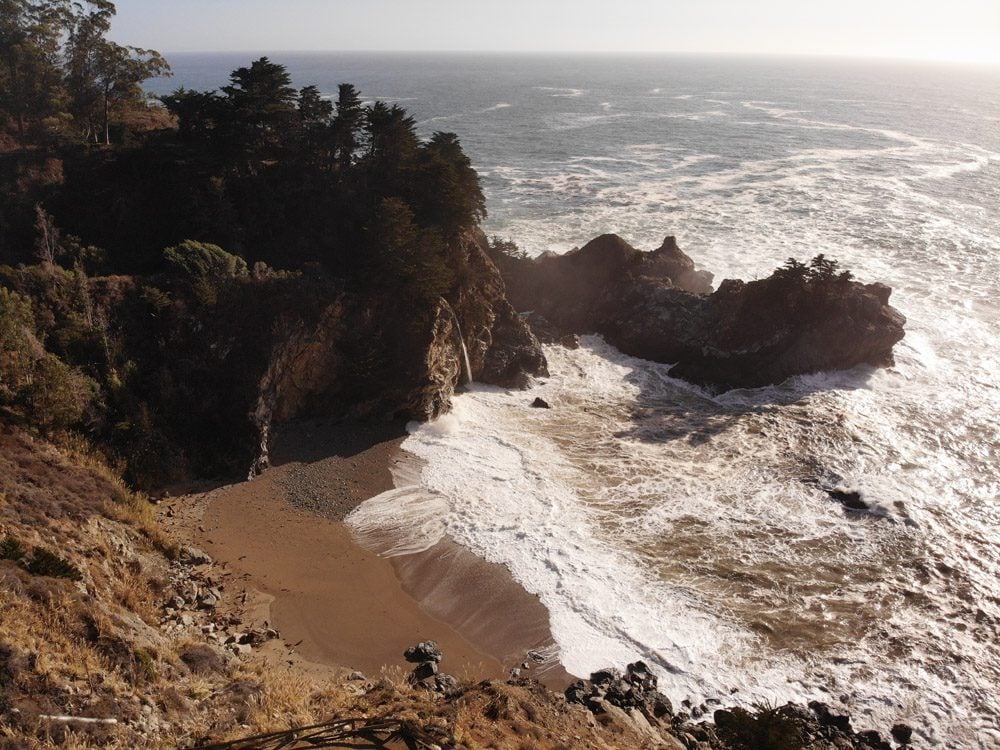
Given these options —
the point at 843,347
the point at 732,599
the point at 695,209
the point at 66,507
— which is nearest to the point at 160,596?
the point at 66,507

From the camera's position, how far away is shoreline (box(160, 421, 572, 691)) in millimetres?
17672

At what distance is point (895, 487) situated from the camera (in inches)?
1025

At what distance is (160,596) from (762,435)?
1012 inches

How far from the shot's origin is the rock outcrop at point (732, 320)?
35.2 meters

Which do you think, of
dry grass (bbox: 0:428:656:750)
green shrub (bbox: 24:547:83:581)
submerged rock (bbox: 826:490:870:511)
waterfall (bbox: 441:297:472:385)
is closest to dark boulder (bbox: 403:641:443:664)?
dry grass (bbox: 0:428:656:750)

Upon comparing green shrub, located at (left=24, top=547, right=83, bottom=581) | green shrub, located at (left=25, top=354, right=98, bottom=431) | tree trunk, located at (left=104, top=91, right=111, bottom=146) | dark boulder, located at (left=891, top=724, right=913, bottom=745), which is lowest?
dark boulder, located at (left=891, top=724, right=913, bottom=745)

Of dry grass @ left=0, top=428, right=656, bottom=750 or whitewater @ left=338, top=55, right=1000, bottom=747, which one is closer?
dry grass @ left=0, top=428, right=656, bottom=750

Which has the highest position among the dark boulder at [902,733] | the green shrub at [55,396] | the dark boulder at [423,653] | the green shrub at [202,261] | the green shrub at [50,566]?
the green shrub at [202,261]

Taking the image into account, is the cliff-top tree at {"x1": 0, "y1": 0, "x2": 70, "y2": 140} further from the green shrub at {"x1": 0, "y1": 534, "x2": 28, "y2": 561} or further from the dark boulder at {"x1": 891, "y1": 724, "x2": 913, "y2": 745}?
the dark boulder at {"x1": 891, "y1": 724, "x2": 913, "y2": 745}

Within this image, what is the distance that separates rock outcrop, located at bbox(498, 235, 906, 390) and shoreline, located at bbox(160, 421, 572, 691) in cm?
1960

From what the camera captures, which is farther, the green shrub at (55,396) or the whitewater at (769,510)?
the green shrub at (55,396)

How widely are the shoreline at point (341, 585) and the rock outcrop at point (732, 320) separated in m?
19.6

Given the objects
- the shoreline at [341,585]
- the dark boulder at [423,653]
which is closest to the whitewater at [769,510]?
the shoreline at [341,585]

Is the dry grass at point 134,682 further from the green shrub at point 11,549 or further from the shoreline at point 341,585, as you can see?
the shoreline at point 341,585
